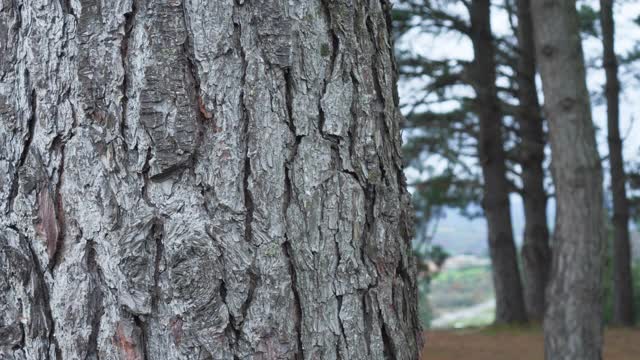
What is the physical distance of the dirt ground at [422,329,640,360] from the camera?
364 inches

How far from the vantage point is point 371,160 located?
47.6 inches

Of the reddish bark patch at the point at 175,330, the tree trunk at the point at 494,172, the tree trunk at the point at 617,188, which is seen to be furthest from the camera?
the tree trunk at the point at 617,188

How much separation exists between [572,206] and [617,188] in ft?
27.2

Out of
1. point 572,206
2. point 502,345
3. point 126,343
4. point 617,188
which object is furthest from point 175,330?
point 617,188

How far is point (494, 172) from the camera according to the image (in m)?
13.0

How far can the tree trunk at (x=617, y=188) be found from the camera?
13.3 metres

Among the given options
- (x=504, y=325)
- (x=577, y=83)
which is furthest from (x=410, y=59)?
(x=577, y=83)

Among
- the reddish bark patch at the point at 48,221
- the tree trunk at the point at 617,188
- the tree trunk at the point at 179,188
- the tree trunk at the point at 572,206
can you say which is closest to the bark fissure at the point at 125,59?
the tree trunk at the point at 179,188

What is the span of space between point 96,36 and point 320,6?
32 cm

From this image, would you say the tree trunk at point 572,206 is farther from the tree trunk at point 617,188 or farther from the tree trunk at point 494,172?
the tree trunk at point 617,188

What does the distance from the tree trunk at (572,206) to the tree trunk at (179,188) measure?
16.7 ft

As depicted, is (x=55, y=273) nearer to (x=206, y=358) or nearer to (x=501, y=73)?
(x=206, y=358)

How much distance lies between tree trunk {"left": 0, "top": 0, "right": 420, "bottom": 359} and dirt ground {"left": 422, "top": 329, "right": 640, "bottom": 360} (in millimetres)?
7210

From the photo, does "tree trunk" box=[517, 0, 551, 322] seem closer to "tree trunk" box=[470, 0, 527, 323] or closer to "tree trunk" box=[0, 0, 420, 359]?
"tree trunk" box=[470, 0, 527, 323]
